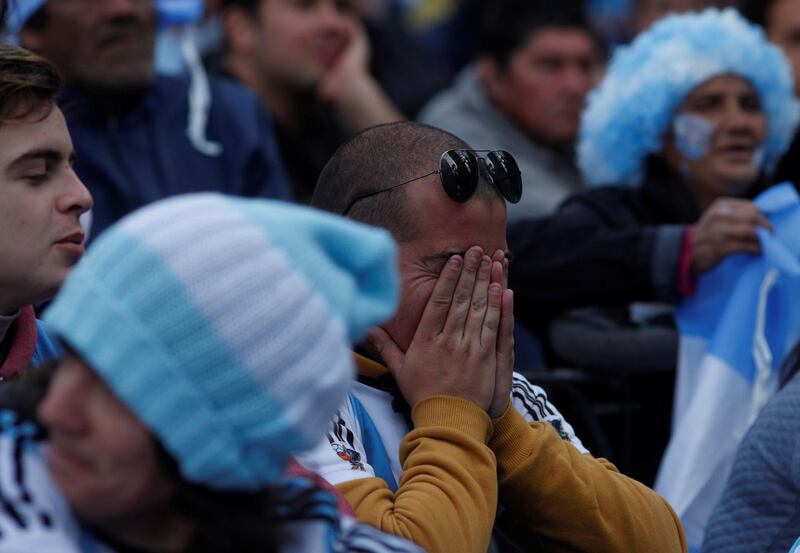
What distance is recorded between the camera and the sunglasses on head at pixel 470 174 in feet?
7.68

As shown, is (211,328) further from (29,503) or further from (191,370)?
(29,503)

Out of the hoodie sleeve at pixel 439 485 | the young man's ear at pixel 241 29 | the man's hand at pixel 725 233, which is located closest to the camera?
the hoodie sleeve at pixel 439 485

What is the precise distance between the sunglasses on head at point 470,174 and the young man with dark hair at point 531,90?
2736 millimetres

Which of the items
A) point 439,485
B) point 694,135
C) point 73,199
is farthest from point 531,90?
point 439,485

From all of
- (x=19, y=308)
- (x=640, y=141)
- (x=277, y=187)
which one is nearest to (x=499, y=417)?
(x=19, y=308)

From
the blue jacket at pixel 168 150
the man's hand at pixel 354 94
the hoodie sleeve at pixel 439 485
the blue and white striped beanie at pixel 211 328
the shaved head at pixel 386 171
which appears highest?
the blue and white striped beanie at pixel 211 328

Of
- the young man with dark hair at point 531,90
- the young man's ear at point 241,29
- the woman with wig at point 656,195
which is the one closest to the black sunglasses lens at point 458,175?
the woman with wig at point 656,195

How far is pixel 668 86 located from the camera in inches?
163

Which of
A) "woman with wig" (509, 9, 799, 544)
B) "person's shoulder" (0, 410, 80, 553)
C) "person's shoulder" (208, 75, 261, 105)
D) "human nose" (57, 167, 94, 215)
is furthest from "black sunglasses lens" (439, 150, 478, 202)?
"person's shoulder" (208, 75, 261, 105)

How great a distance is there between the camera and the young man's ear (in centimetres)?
553

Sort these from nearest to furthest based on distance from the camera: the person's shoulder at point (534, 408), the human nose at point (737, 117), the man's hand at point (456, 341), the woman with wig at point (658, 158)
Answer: the man's hand at point (456, 341) → the person's shoulder at point (534, 408) → the woman with wig at point (658, 158) → the human nose at point (737, 117)

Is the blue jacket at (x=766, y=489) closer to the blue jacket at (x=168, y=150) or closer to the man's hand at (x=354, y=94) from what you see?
the blue jacket at (x=168, y=150)

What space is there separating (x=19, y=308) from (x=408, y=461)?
0.80m

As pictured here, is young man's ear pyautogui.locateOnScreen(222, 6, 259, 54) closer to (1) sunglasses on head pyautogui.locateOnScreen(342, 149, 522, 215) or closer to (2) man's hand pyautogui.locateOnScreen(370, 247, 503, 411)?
(1) sunglasses on head pyautogui.locateOnScreen(342, 149, 522, 215)
